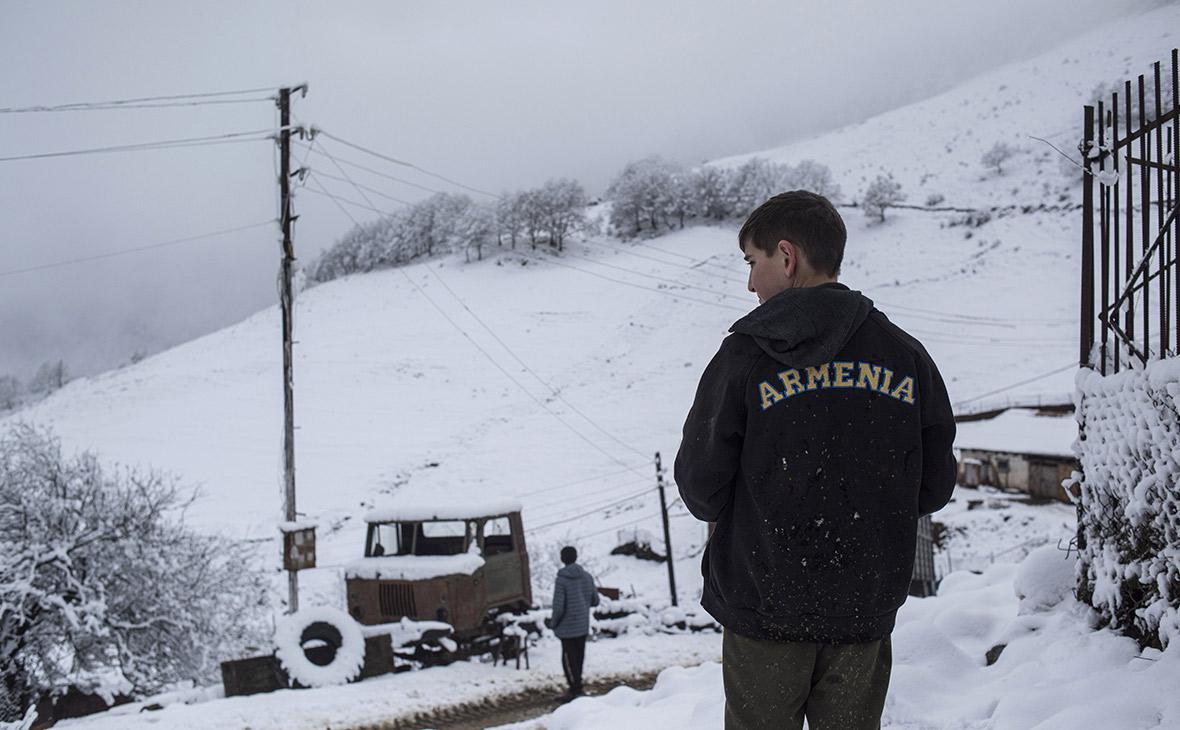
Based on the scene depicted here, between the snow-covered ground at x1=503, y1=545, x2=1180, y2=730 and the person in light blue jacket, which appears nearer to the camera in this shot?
the snow-covered ground at x1=503, y1=545, x2=1180, y2=730

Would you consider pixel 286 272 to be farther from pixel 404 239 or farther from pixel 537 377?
pixel 404 239

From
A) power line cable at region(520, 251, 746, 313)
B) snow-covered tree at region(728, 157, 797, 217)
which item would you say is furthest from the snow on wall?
snow-covered tree at region(728, 157, 797, 217)

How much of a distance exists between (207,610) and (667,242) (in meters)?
39.5

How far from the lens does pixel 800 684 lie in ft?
6.29

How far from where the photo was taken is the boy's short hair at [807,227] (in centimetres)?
199

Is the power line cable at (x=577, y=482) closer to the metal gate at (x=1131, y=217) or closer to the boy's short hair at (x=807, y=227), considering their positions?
the metal gate at (x=1131, y=217)

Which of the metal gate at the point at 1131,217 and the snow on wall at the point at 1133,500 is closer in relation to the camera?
the snow on wall at the point at 1133,500

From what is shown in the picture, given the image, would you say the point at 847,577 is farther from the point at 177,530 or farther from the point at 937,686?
the point at 177,530

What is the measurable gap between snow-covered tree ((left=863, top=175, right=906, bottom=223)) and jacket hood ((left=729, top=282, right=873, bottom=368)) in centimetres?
5408

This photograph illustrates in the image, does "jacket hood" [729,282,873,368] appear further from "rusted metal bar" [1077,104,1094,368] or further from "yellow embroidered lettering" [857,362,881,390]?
"rusted metal bar" [1077,104,1094,368]

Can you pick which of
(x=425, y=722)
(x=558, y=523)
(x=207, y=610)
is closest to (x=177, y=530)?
(x=207, y=610)

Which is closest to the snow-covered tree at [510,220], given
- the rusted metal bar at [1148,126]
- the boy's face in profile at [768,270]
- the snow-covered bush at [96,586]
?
the snow-covered bush at [96,586]

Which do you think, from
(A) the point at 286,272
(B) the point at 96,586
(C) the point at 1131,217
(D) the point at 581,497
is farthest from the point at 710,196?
(C) the point at 1131,217

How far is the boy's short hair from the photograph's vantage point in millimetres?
1994
